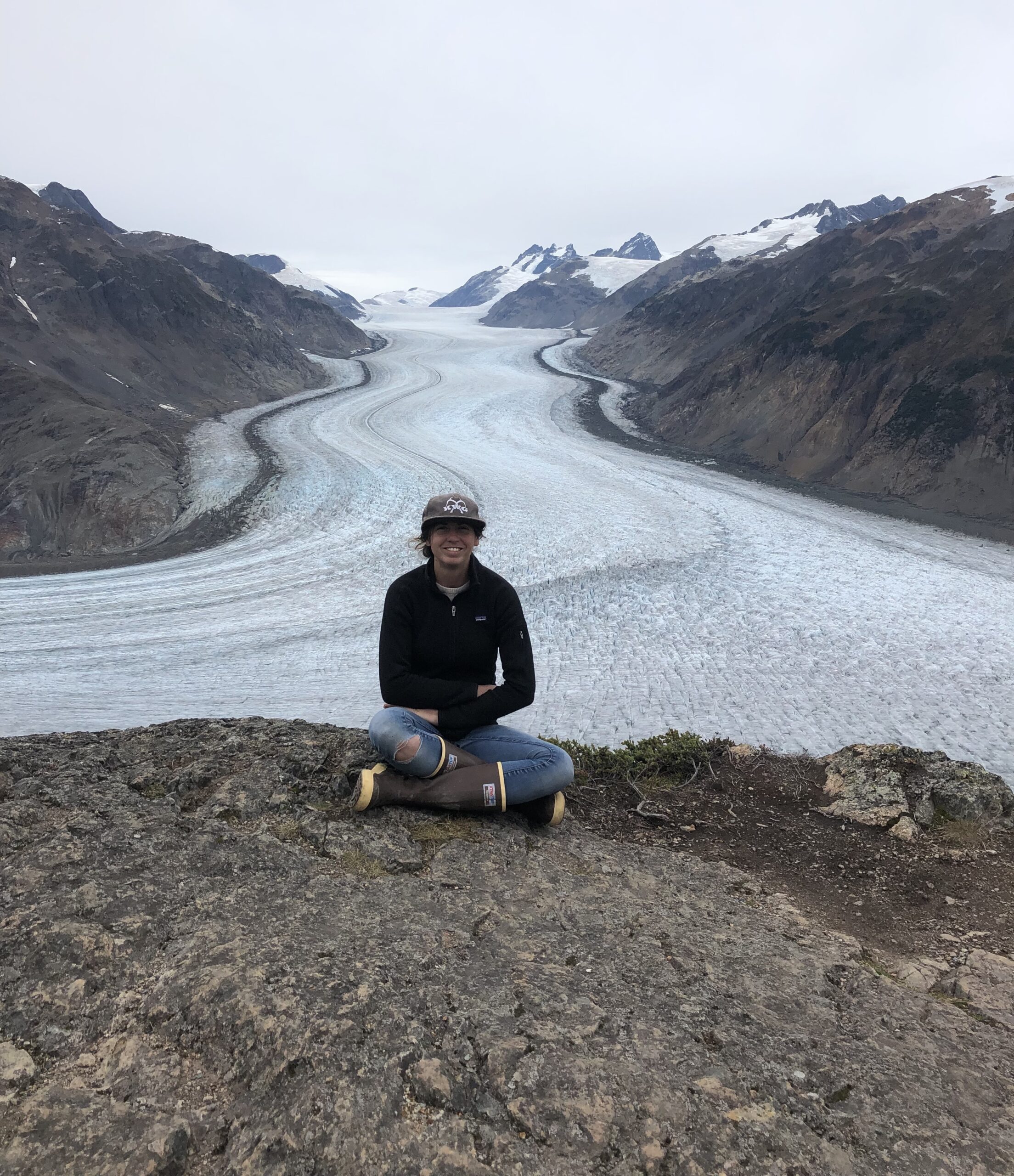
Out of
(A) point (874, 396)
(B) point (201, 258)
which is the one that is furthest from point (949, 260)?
(B) point (201, 258)

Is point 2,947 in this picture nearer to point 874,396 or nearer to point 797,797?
point 797,797

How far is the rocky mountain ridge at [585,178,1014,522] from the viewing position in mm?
17453

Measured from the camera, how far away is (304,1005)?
2129mm

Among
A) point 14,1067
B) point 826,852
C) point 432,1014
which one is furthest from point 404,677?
point 826,852

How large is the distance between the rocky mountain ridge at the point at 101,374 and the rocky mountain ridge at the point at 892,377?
16.2 meters

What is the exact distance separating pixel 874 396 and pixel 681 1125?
72.6 feet

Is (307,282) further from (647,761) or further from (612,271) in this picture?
(647,761)

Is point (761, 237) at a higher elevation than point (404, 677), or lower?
higher

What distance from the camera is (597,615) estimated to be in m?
10.9

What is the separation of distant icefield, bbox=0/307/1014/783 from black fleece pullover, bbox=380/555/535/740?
4.13m

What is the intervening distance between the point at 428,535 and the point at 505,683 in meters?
0.82

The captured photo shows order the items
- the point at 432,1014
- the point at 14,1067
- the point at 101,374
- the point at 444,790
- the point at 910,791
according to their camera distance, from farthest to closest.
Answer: the point at 101,374, the point at 910,791, the point at 444,790, the point at 432,1014, the point at 14,1067

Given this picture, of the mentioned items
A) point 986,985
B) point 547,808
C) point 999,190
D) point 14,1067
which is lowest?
point 986,985

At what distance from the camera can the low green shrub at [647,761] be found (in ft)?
15.6
